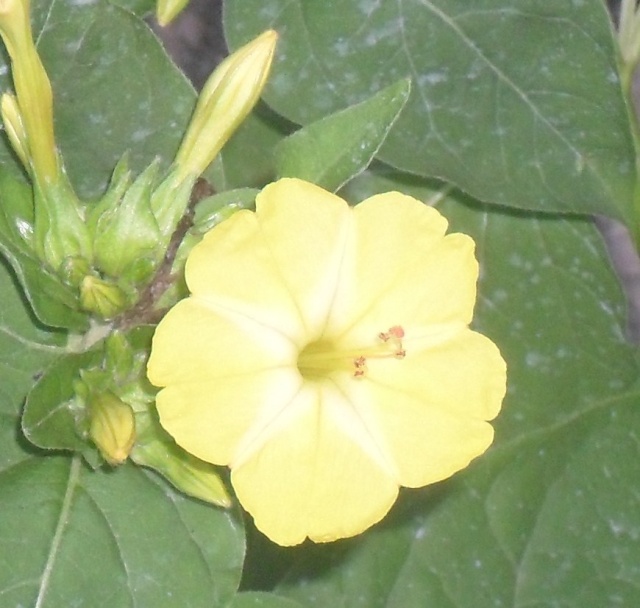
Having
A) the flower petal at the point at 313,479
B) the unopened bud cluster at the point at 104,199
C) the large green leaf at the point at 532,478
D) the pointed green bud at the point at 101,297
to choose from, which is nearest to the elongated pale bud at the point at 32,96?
the unopened bud cluster at the point at 104,199

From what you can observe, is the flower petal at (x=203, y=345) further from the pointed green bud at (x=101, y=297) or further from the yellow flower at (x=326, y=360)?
the pointed green bud at (x=101, y=297)

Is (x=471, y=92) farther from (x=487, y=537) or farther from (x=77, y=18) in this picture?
(x=487, y=537)

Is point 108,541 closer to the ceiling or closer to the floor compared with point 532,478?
closer to the ceiling

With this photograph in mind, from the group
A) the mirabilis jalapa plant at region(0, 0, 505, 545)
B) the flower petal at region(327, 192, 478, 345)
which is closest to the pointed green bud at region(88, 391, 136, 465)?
the mirabilis jalapa plant at region(0, 0, 505, 545)

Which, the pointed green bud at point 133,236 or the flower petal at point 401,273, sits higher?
the pointed green bud at point 133,236

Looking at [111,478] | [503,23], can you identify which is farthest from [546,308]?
[111,478]

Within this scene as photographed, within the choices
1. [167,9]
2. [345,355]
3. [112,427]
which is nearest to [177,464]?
[112,427]

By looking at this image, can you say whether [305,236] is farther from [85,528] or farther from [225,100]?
[85,528]
